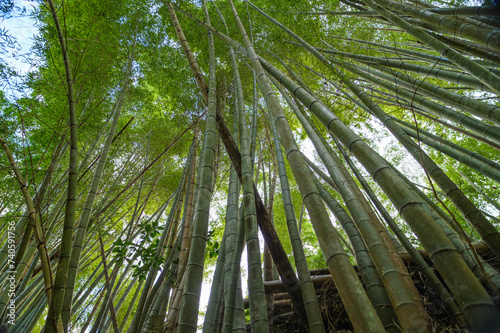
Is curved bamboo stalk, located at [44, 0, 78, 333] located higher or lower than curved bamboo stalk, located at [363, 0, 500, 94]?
lower

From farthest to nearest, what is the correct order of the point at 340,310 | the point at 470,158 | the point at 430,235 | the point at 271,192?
the point at 271,192 → the point at 470,158 → the point at 340,310 → the point at 430,235

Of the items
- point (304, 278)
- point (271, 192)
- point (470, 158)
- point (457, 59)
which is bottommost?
point (304, 278)

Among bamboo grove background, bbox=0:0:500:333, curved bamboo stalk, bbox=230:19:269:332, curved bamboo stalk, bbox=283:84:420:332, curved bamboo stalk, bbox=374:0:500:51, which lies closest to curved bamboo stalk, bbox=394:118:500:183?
bamboo grove background, bbox=0:0:500:333

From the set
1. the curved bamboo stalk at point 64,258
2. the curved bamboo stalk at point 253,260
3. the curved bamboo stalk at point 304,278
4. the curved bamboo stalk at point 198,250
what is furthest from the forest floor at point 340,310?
the curved bamboo stalk at point 64,258

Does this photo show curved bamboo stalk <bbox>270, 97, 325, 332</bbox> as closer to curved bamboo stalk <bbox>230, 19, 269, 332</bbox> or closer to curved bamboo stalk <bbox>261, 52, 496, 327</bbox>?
curved bamboo stalk <bbox>230, 19, 269, 332</bbox>

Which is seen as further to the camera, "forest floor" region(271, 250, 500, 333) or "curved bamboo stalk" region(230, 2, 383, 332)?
"forest floor" region(271, 250, 500, 333)

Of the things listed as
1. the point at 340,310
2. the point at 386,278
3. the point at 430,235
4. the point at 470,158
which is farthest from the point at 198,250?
the point at 470,158

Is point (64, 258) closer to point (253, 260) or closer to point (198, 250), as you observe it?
point (198, 250)

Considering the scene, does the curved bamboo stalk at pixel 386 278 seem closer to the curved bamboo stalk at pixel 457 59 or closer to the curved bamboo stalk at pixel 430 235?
the curved bamboo stalk at pixel 430 235

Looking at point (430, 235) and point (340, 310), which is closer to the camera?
point (430, 235)

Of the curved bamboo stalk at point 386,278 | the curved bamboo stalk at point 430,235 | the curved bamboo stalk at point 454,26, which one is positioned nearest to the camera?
the curved bamboo stalk at point 430,235

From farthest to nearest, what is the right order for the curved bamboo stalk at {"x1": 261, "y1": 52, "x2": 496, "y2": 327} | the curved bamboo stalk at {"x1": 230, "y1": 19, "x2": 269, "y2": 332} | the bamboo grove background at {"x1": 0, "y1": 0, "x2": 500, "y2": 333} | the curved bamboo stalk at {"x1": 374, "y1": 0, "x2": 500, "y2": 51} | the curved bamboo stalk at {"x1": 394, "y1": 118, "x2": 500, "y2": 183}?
the curved bamboo stalk at {"x1": 394, "y1": 118, "x2": 500, "y2": 183}, the curved bamboo stalk at {"x1": 374, "y1": 0, "x2": 500, "y2": 51}, the curved bamboo stalk at {"x1": 230, "y1": 19, "x2": 269, "y2": 332}, the bamboo grove background at {"x1": 0, "y1": 0, "x2": 500, "y2": 333}, the curved bamboo stalk at {"x1": 261, "y1": 52, "x2": 496, "y2": 327}

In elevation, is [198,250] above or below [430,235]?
above

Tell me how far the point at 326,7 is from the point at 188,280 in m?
4.48
